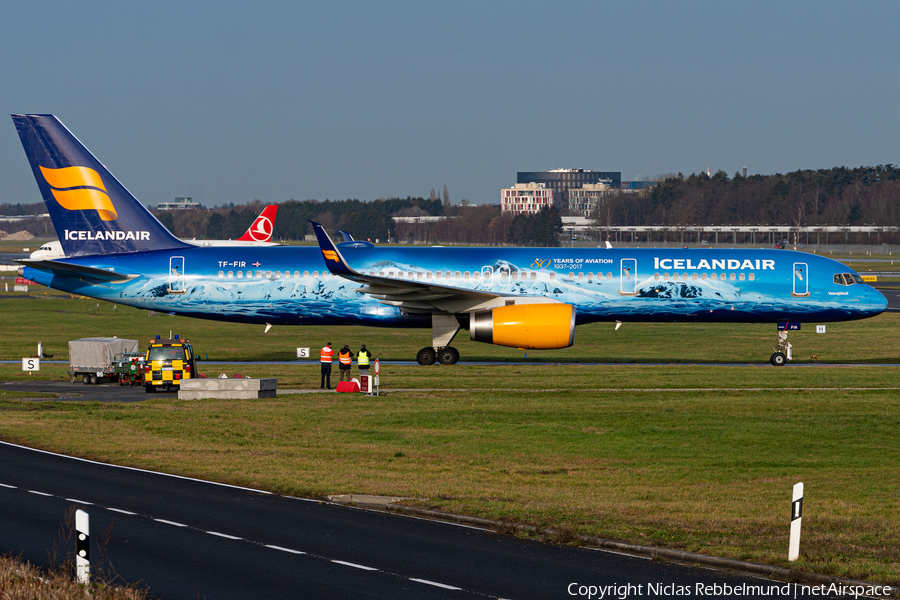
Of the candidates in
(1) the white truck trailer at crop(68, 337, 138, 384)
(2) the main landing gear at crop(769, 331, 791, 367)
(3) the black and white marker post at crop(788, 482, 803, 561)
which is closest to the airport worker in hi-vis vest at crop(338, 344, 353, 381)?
(1) the white truck trailer at crop(68, 337, 138, 384)

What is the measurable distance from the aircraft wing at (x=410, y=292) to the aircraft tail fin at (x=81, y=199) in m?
9.92

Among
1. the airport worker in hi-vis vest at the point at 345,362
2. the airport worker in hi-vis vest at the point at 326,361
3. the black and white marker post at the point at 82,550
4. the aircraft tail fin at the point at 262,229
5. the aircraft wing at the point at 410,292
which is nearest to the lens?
the black and white marker post at the point at 82,550

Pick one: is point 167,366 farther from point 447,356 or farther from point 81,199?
point 447,356

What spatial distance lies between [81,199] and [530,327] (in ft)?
70.2

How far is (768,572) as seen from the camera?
43.9 ft

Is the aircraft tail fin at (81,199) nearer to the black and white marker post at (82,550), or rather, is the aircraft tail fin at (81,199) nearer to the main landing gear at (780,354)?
the main landing gear at (780,354)

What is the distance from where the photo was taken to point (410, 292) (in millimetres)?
42688

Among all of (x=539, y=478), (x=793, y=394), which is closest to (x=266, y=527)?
(x=539, y=478)

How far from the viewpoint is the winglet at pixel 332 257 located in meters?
40.6

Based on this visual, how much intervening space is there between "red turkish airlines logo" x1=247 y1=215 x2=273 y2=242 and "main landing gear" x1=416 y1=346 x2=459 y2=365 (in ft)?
160

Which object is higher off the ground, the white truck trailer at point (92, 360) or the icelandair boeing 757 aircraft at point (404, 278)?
the icelandair boeing 757 aircraft at point (404, 278)

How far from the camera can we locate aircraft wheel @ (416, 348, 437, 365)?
45688 mm

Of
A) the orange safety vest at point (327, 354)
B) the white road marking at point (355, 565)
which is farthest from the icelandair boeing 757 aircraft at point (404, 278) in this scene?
the white road marking at point (355, 565)

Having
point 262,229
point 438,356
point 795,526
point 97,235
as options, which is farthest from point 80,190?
point 262,229
